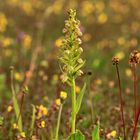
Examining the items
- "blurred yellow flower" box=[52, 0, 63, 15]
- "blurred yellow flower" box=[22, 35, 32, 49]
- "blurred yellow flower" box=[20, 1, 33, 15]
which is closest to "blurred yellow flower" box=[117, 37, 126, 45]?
"blurred yellow flower" box=[22, 35, 32, 49]

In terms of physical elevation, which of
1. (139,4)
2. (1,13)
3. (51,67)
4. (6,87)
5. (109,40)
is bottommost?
(6,87)

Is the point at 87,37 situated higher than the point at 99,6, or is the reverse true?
the point at 99,6

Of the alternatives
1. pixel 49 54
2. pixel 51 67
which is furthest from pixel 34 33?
pixel 51 67

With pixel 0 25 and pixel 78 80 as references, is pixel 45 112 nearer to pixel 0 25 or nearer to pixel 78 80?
pixel 78 80

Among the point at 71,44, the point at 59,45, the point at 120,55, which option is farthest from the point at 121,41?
the point at 71,44

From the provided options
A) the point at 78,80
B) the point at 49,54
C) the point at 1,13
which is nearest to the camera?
the point at 78,80

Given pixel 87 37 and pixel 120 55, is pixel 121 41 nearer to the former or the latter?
pixel 87 37

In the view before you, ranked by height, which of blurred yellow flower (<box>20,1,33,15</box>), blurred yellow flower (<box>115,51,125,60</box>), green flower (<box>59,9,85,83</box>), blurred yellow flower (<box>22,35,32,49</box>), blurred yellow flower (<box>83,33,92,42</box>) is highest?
blurred yellow flower (<box>20,1,33,15</box>)

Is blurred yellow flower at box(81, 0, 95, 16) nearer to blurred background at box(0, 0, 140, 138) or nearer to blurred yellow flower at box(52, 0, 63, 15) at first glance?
blurred background at box(0, 0, 140, 138)
